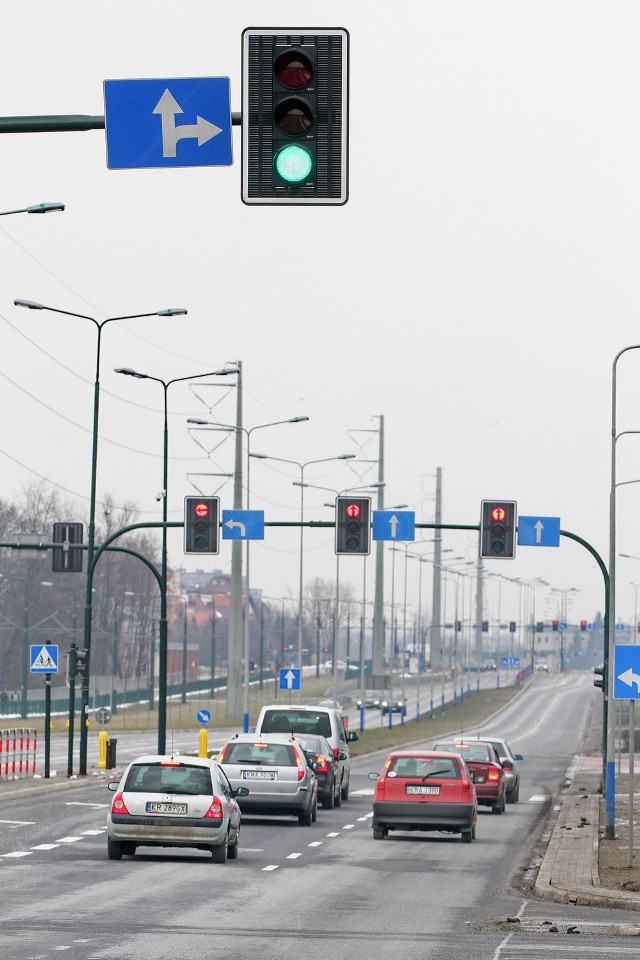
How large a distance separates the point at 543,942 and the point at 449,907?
356 centimetres

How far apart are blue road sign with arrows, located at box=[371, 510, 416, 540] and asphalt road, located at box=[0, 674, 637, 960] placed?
11.7 meters

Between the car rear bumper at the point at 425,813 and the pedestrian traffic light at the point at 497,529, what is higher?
the pedestrian traffic light at the point at 497,529

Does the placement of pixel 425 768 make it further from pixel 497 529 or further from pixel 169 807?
pixel 497 529

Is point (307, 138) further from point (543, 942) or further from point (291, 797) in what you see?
point (291, 797)

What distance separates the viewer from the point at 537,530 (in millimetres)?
42781

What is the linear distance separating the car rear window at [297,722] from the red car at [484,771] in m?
2.57

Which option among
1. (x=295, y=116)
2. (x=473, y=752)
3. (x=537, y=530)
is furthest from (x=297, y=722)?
(x=295, y=116)

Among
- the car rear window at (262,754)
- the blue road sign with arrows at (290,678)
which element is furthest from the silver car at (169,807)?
the blue road sign with arrows at (290,678)

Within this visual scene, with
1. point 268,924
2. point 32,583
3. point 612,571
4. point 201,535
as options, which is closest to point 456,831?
point 612,571

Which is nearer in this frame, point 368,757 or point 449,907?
point 449,907

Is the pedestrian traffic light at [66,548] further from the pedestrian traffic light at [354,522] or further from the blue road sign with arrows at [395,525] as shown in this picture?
the blue road sign with arrows at [395,525]

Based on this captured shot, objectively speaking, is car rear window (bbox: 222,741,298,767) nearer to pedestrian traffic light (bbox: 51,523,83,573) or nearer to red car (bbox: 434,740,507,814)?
red car (bbox: 434,740,507,814)

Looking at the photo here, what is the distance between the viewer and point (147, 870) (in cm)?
2291

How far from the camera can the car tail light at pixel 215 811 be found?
23.7m
